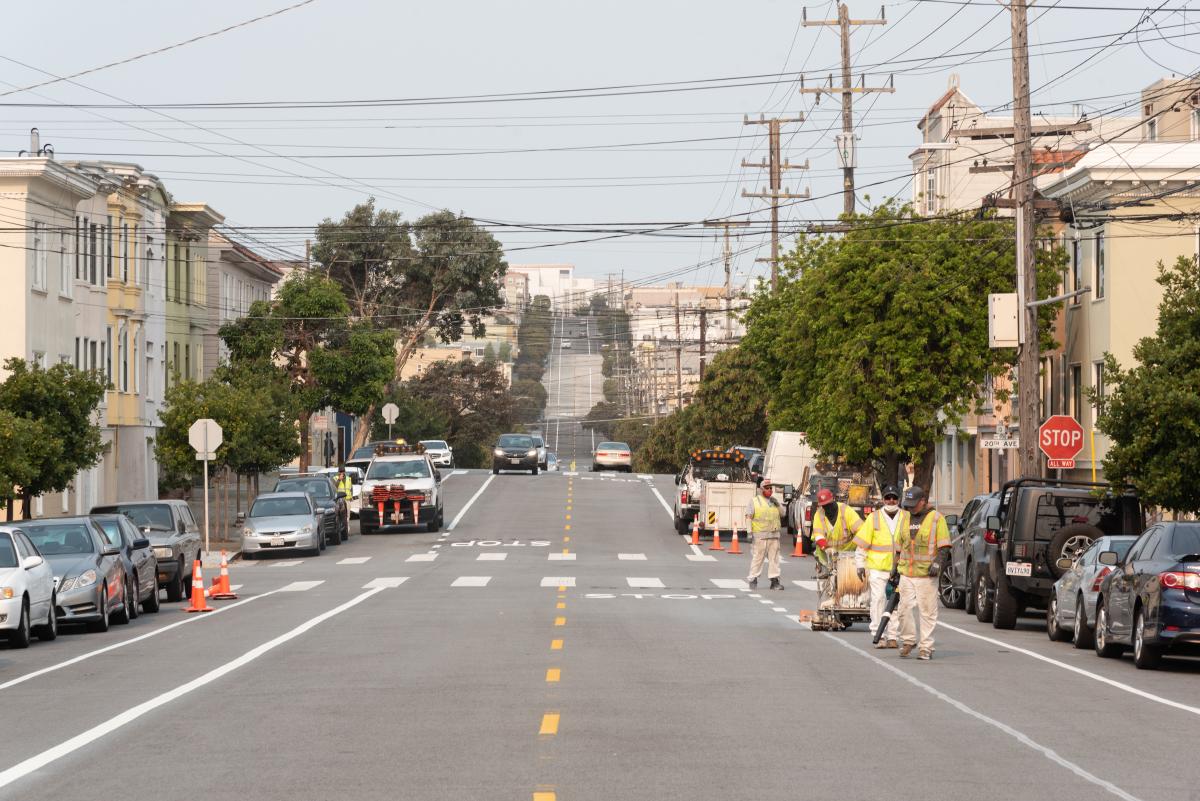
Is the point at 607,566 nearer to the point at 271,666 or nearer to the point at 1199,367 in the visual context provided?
the point at 1199,367

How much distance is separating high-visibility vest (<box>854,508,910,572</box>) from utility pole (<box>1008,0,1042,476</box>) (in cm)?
1059

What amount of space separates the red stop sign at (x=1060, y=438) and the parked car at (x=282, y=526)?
19370 millimetres

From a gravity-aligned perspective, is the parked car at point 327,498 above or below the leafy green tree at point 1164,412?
below

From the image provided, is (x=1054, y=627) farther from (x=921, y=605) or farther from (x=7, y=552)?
(x=7, y=552)

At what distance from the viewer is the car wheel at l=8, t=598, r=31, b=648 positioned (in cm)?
2075

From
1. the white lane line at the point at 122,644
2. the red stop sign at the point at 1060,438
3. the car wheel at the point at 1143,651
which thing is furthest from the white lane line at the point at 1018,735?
the red stop sign at the point at 1060,438

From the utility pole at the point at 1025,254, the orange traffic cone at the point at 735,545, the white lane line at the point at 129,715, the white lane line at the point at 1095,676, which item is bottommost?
the orange traffic cone at the point at 735,545

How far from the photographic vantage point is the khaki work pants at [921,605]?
1900 cm

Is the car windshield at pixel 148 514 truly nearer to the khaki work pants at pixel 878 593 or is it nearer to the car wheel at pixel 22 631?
the car wheel at pixel 22 631

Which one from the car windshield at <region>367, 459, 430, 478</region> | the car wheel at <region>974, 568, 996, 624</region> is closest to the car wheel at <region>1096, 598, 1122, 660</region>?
the car wheel at <region>974, 568, 996, 624</region>

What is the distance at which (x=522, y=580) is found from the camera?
34.1m

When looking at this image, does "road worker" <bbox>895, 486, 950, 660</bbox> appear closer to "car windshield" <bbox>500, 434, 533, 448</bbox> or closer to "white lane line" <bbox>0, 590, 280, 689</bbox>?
"white lane line" <bbox>0, 590, 280, 689</bbox>

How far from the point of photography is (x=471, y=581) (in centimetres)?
3378

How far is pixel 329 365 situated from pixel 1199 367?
168 ft
